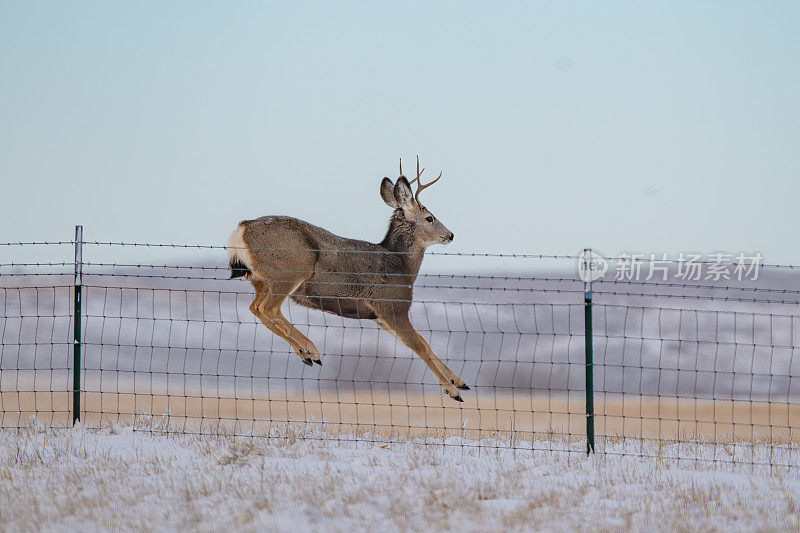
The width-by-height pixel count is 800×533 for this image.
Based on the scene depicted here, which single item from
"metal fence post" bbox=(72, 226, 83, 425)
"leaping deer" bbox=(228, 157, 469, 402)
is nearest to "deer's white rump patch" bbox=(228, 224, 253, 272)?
"leaping deer" bbox=(228, 157, 469, 402)

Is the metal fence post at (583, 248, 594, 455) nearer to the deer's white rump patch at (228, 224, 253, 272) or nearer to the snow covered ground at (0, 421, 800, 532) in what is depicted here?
the snow covered ground at (0, 421, 800, 532)

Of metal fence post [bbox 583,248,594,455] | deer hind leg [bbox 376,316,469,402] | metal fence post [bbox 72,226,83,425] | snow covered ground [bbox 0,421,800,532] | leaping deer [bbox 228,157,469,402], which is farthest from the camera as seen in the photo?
leaping deer [bbox 228,157,469,402]

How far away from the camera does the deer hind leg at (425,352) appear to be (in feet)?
30.6

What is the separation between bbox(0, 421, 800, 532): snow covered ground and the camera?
18.5 ft

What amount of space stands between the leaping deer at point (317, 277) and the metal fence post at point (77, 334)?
1534mm

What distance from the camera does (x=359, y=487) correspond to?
6.21m

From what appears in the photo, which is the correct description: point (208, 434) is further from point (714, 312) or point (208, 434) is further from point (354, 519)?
point (714, 312)

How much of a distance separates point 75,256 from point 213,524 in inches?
137

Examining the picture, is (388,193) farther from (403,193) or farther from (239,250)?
(239,250)

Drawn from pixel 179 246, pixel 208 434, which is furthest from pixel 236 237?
pixel 208 434

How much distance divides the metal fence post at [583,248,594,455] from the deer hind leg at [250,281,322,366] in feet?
9.67

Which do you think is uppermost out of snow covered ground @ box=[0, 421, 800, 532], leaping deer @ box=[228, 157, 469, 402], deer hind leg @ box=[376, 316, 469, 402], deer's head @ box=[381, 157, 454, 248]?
deer's head @ box=[381, 157, 454, 248]

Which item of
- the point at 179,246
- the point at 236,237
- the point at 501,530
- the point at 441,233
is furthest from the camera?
the point at 441,233

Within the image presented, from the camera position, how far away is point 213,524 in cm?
550
